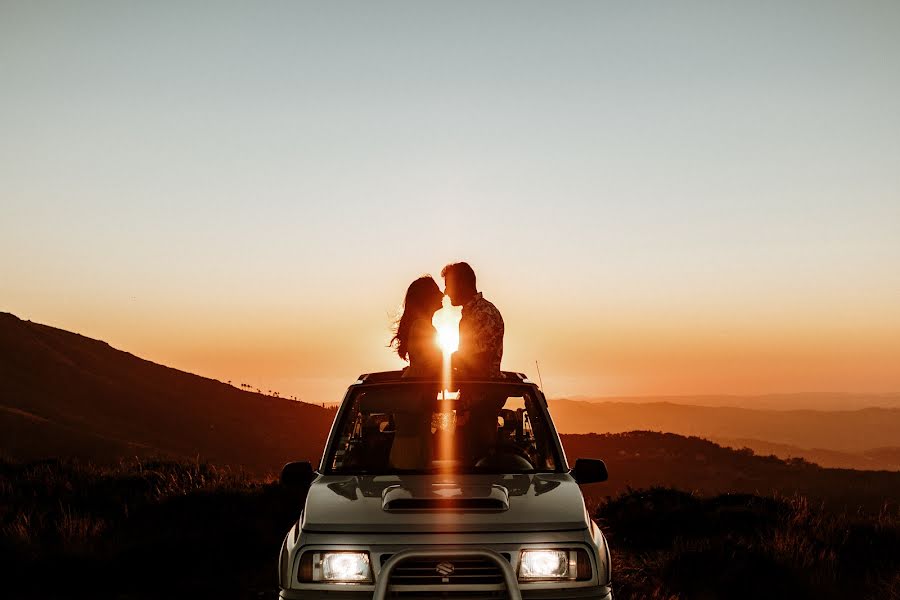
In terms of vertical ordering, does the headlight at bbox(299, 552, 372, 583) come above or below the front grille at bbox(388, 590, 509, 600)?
above

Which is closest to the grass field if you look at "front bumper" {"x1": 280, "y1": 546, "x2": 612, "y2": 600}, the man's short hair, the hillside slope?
the man's short hair

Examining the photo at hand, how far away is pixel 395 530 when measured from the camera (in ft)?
14.4

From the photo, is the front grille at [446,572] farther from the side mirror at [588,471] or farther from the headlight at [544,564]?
the side mirror at [588,471]

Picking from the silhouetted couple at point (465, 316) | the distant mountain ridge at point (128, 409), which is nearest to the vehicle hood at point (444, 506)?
the silhouetted couple at point (465, 316)

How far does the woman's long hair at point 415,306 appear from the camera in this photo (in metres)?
8.02

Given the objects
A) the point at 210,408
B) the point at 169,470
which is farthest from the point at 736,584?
the point at 210,408

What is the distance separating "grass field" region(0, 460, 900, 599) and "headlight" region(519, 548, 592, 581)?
3.91 meters

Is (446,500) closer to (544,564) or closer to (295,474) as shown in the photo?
(544,564)

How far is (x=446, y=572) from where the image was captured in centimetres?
427

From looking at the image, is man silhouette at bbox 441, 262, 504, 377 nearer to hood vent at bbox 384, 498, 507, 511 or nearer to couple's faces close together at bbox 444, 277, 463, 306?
couple's faces close together at bbox 444, 277, 463, 306

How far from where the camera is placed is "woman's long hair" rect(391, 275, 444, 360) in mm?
8016

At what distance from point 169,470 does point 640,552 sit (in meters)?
9.85

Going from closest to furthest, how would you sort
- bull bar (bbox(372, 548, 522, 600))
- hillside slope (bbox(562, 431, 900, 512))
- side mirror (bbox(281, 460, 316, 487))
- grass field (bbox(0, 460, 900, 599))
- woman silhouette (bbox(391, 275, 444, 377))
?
bull bar (bbox(372, 548, 522, 600)) < side mirror (bbox(281, 460, 316, 487)) < woman silhouette (bbox(391, 275, 444, 377)) < grass field (bbox(0, 460, 900, 599)) < hillside slope (bbox(562, 431, 900, 512))

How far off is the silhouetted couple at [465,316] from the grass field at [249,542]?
2626mm
